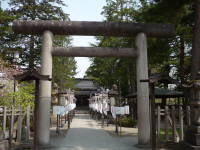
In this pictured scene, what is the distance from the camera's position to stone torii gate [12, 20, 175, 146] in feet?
35.0

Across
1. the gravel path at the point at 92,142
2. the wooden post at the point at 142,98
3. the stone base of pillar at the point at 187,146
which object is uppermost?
the wooden post at the point at 142,98

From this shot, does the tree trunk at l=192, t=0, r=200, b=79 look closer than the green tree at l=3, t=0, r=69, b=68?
Yes

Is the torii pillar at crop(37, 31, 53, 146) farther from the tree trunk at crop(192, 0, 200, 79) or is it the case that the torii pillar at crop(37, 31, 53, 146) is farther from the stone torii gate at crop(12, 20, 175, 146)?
the tree trunk at crop(192, 0, 200, 79)

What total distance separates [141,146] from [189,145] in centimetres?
202

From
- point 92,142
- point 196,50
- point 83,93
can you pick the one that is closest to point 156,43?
point 196,50

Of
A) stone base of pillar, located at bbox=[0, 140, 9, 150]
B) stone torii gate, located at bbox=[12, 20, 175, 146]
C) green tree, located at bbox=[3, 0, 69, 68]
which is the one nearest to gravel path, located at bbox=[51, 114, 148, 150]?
stone torii gate, located at bbox=[12, 20, 175, 146]

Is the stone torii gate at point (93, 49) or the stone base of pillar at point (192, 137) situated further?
the stone torii gate at point (93, 49)

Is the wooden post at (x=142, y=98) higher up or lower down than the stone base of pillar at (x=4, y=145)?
higher up

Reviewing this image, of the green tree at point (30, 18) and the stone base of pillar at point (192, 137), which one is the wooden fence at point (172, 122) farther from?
the green tree at point (30, 18)

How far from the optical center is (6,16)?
20.9 metres

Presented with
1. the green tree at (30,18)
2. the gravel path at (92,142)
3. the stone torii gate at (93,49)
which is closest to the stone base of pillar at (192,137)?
the stone torii gate at (93,49)

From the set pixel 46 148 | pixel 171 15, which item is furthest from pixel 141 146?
pixel 171 15

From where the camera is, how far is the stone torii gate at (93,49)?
1066 centimetres

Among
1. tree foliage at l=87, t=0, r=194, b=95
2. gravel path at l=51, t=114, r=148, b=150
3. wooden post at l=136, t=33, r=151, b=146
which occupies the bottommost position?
gravel path at l=51, t=114, r=148, b=150
